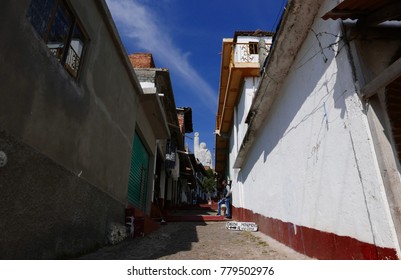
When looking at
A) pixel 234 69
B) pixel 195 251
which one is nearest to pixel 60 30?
pixel 195 251

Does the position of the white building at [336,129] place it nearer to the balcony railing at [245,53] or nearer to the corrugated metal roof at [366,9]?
the corrugated metal roof at [366,9]

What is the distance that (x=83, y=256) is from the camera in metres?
3.69

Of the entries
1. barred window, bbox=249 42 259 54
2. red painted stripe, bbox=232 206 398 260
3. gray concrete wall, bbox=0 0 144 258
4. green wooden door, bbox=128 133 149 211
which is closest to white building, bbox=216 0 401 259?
red painted stripe, bbox=232 206 398 260

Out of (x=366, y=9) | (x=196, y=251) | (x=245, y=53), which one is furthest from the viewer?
(x=245, y=53)

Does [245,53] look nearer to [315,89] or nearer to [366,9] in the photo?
[315,89]

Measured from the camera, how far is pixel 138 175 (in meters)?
8.29

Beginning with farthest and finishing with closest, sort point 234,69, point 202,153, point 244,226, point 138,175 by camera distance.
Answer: point 202,153
point 234,69
point 138,175
point 244,226

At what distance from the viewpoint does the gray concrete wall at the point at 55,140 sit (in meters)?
2.41

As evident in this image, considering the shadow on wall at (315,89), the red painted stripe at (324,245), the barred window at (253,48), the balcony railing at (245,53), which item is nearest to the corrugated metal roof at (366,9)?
the shadow on wall at (315,89)

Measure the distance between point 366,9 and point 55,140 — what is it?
3.73m

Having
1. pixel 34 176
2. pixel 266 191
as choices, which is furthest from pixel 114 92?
pixel 266 191

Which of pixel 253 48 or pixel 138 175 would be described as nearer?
pixel 138 175

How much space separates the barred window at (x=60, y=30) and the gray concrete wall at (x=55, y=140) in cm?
13

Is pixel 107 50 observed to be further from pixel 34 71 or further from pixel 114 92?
pixel 34 71
